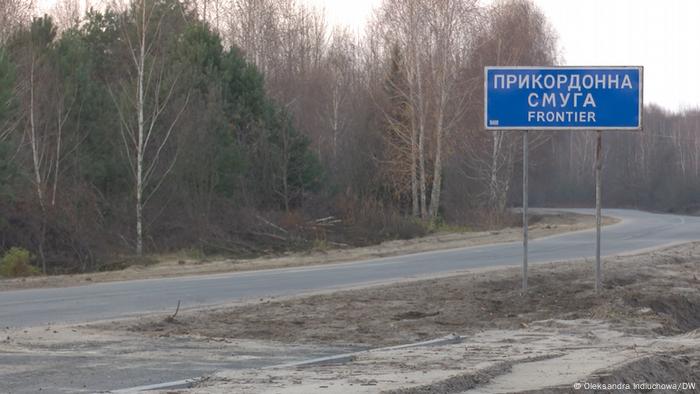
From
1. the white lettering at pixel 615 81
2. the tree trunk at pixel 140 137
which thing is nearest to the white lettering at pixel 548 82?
the white lettering at pixel 615 81

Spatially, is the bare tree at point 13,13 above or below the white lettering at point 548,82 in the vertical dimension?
above

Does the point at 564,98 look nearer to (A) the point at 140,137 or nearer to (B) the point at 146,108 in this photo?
(A) the point at 140,137

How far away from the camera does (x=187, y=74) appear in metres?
36.6

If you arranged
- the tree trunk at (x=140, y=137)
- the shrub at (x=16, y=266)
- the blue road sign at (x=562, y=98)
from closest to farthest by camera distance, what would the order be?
the blue road sign at (x=562, y=98) → the shrub at (x=16, y=266) → the tree trunk at (x=140, y=137)

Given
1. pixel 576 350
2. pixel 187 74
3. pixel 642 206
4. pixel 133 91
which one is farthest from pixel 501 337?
pixel 642 206

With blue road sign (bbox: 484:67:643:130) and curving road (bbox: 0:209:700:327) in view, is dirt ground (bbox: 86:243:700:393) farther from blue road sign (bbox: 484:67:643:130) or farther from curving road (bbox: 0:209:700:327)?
blue road sign (bbox: 484:67:643:130)

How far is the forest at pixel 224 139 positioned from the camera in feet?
106

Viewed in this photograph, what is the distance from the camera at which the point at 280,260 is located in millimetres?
30109

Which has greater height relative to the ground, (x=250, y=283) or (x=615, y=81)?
(x=615, y=81)

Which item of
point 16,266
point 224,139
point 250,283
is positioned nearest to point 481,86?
point 224,139

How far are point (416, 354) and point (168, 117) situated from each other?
83.9 feet

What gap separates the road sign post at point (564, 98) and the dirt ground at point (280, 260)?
992 cm

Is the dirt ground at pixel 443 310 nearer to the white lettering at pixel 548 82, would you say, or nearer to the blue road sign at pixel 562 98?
the blue road sign at pixel 562 98

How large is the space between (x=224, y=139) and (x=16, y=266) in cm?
1326
